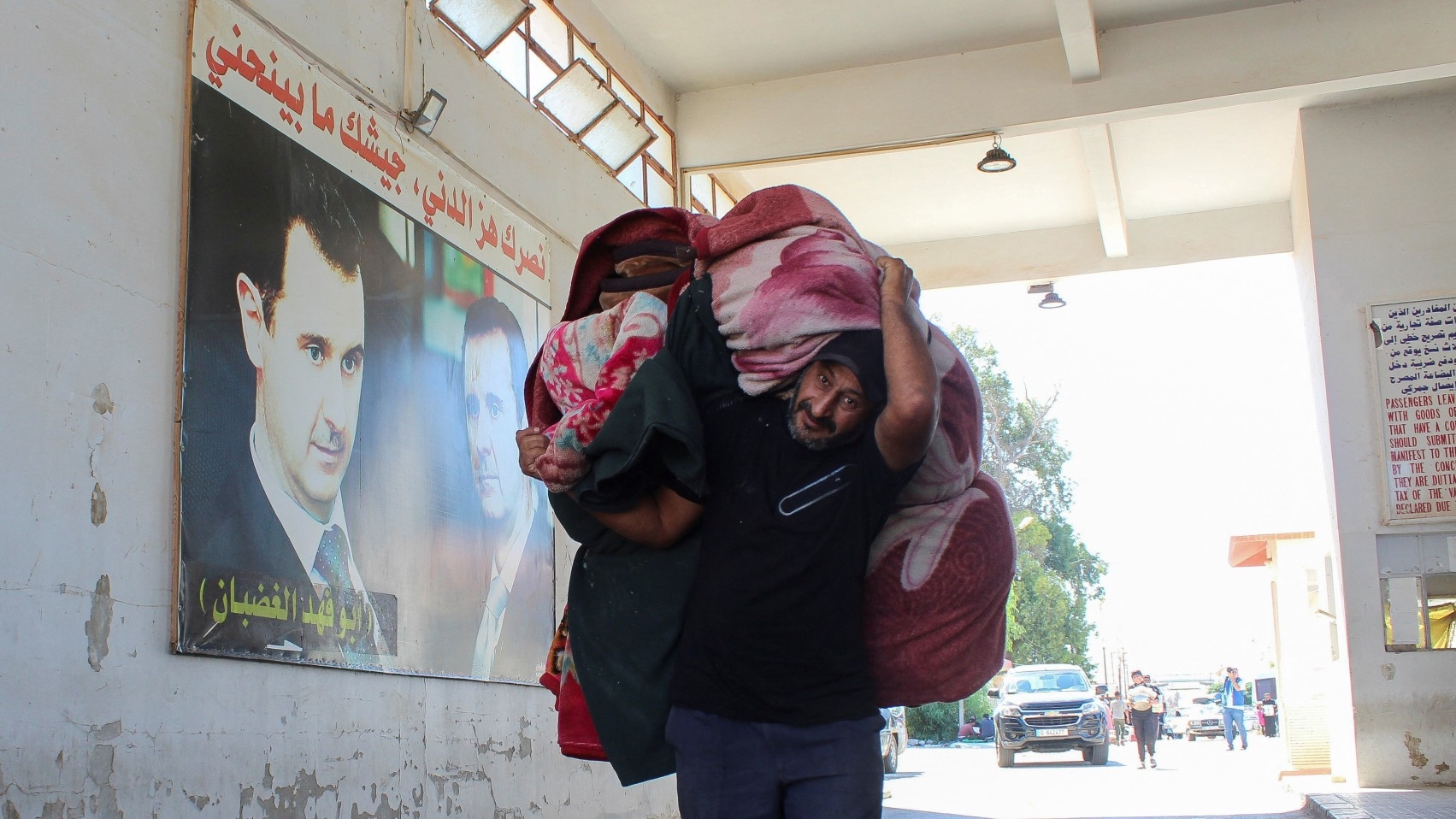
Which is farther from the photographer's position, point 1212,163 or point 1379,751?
point 1212,163

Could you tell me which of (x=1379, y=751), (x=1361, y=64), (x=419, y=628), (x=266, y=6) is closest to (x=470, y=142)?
(x=266, y=6)

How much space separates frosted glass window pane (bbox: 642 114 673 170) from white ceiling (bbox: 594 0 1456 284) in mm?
150


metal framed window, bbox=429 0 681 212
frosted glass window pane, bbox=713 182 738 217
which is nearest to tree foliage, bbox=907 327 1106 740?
frosted glass window pane, bbox=713 182 738 217

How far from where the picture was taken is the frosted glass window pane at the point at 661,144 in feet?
31.4

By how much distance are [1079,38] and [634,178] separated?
3.13 metres

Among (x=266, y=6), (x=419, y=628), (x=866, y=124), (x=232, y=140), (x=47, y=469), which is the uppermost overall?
(x=866, y=124)

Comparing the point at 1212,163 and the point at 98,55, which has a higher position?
the point at 1212,163

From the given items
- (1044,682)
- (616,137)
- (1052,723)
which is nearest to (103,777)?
(616,137)

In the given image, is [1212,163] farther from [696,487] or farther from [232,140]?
[696,487]

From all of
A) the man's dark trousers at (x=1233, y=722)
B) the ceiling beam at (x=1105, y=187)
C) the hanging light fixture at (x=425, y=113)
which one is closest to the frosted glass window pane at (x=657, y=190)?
the ceiling beam at (x=1105, y=187)

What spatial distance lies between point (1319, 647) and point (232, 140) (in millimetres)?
11376

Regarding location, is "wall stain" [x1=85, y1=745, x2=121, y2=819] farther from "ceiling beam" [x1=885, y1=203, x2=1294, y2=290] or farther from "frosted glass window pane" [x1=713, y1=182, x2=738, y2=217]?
"ceiling beam" [x1=885, y1=203, x2=1294, y2=290]

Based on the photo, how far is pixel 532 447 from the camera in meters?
2.38

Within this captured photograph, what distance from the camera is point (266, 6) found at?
194 inches
